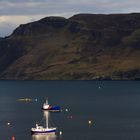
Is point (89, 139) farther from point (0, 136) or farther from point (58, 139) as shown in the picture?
point (0, 136)

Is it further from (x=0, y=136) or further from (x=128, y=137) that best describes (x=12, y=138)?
(x=128, y=137)

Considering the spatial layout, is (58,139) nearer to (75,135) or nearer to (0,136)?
(75,135)

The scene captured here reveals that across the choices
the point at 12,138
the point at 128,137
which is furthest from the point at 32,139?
the point at 128,137

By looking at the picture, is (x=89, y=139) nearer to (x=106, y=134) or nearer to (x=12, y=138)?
(x=106, y=134)

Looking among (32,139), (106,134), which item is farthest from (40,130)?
(106,134)

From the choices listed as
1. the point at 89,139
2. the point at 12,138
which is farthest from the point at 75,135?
the point at 12,138

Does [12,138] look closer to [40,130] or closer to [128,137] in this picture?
[40,130]
